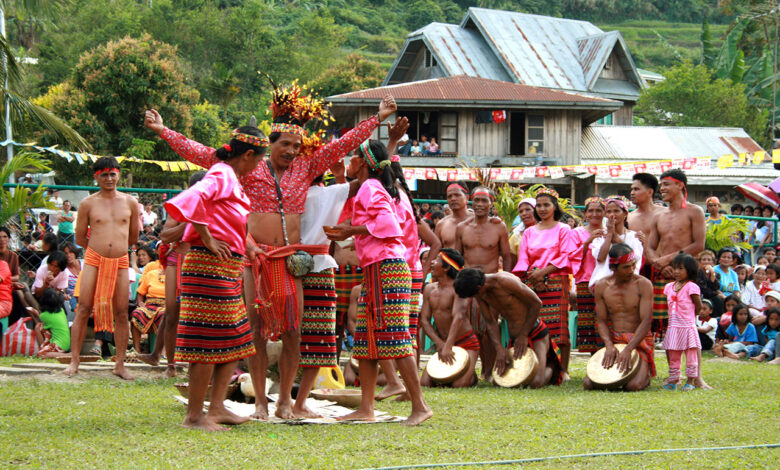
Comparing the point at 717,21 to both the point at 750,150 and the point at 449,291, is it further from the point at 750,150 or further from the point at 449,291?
the point at 449,291

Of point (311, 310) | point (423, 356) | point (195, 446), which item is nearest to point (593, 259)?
point (423, 356)

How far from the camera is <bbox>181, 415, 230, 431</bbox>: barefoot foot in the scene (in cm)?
535

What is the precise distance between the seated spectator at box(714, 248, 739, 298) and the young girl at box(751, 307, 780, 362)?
1781 mm

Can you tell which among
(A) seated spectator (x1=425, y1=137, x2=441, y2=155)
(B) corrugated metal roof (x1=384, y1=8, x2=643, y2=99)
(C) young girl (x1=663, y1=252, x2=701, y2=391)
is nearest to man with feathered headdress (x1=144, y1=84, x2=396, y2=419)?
(C) young girl (x1=663, y1=252, x2=701, y2=391)

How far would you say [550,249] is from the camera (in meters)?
9.24

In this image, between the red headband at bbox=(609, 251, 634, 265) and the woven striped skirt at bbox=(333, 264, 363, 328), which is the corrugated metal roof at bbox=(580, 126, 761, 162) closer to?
the red headband at bbox=(609, 251, 634, 265)

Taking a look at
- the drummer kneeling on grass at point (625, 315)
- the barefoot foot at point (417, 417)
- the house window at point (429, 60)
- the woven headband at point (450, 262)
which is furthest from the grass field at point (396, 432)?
the house window at point (429, 60)

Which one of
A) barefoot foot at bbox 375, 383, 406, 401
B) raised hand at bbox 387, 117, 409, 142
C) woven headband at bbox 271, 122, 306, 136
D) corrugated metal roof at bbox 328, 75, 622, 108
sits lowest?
barefoot foot at bbox 375, 383, 406, 401

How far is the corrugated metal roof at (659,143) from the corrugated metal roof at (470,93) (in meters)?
3.60

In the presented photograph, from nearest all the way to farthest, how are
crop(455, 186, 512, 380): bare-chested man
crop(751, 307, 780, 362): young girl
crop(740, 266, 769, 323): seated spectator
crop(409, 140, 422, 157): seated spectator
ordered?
crop(455, 186, 512, 380): bare-chested man → crop(751, 307, 780, 362): young girl → crop(740, 266, 769, 323): seated spectator → crop(409, 140, 422, 157): seated spectator

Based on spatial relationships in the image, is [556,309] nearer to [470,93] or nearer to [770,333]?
[770,333]

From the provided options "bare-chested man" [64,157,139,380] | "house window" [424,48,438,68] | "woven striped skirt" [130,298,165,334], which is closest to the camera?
"bare-chested man" [64,157,139,380]

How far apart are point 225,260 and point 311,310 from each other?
0.93 meters

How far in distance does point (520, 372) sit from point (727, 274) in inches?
280
